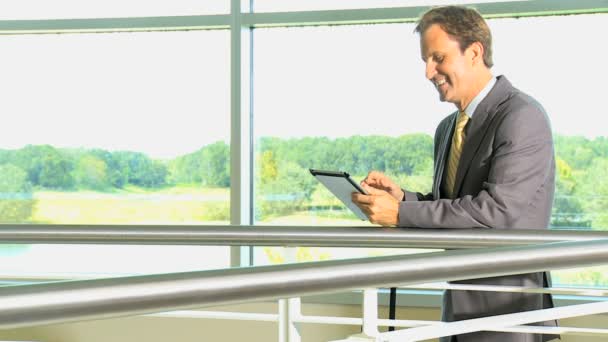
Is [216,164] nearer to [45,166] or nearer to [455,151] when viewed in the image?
[45,166]

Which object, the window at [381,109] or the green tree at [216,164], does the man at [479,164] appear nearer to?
the window at [381,109]

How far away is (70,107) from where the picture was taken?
5.18 m

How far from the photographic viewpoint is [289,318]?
1.96 metres

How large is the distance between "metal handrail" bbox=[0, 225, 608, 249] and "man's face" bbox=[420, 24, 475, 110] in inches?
16.2

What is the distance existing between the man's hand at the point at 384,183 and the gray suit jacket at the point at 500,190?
33cm

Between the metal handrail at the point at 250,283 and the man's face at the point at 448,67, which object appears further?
the man's face at the point at 448,67

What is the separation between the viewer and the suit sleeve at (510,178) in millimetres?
2143

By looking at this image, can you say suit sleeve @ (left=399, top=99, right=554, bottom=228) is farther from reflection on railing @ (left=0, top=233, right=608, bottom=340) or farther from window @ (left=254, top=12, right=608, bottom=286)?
window @ (left=254, top=12, right=608, bottom=286)

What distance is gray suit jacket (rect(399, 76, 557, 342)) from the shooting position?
214cm

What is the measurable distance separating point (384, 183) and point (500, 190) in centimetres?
57


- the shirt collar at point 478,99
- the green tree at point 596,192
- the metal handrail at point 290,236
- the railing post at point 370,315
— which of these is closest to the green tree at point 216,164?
the green tree at point 596,192

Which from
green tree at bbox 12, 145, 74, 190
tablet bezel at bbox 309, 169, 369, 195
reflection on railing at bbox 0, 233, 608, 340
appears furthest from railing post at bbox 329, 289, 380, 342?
green tree at bbox 12, 145, 74, 190

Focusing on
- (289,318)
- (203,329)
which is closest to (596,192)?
(203,329)

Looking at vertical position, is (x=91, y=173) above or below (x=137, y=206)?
above
